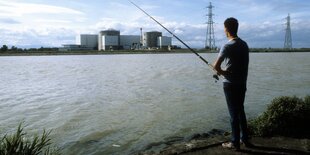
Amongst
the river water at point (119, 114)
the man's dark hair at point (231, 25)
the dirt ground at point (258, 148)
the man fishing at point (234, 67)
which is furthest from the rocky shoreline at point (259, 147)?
the river water at point (119, 114)

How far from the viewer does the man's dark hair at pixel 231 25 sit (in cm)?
802

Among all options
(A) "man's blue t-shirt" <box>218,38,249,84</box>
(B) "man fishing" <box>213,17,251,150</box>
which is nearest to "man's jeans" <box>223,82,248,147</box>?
(B) "man fishing" <box>213,17,251,150</box>

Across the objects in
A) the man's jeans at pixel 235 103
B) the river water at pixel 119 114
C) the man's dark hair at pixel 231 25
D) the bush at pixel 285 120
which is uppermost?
the man's dark hair at pixel 231 25

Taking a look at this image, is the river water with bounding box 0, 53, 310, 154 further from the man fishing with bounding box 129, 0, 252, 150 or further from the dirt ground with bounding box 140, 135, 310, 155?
the man fishing with bounding box 129, 0, 252, 150

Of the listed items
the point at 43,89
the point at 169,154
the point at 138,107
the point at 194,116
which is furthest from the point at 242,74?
the point at 43,89

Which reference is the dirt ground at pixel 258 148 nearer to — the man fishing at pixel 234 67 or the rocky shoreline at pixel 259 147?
the rocky shoreline at pixel 259 147

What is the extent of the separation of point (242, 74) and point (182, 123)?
7530 mm

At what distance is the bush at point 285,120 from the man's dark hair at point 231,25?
278 centimetres

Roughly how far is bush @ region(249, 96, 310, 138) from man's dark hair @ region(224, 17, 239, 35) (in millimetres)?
2781

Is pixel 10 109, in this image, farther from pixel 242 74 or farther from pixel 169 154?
pixel 242 74

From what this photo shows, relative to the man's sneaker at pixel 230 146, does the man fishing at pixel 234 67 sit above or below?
above

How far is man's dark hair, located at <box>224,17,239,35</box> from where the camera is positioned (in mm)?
8023

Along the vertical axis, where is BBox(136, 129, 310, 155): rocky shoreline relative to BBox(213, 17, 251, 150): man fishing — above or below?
below

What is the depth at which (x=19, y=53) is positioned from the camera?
16125cm
